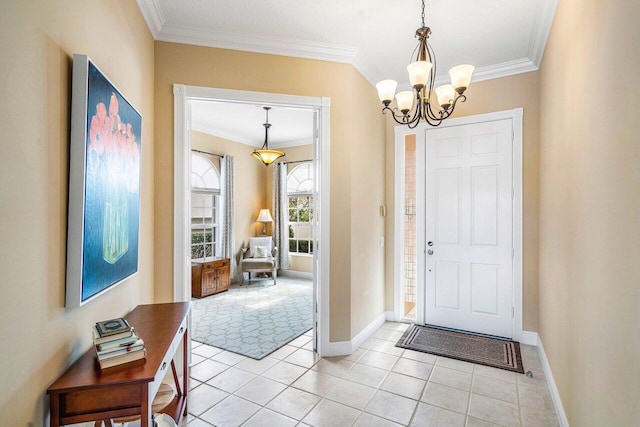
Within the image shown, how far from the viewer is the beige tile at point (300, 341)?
3.38 metres

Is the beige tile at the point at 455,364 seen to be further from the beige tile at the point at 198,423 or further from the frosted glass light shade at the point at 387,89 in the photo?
the frosted glass light shade at the point at 387,89

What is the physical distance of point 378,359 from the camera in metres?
3.01

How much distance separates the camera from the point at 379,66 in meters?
3.42

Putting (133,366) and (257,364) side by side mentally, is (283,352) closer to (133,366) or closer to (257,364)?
(257,364)

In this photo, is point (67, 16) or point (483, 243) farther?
point (483, 243)

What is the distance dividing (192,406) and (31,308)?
1547mm

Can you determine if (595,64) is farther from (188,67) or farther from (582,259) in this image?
(188,67)

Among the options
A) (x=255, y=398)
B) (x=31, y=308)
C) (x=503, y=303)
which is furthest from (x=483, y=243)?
(x=31, y=308)

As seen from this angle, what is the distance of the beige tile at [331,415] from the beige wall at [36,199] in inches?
56.8

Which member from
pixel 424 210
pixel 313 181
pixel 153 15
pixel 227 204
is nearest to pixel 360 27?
pixel 313 181

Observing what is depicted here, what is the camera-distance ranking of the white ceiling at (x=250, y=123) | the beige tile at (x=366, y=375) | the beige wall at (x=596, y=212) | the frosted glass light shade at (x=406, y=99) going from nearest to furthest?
the beige wall at (x=596, y=212), the frosted glass light shade at (x=406, y=99), the beige tile at (x=366, y=375), the white ceiling at (x=250, y=123)

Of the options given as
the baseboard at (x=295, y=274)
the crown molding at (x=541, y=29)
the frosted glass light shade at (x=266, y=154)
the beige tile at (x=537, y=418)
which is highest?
the crown molding at (x=541, y=29)

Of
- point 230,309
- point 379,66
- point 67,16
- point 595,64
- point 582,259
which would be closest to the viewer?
point 67,16

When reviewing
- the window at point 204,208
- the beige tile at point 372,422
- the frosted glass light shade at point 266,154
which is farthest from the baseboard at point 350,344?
the window at point 204,208
